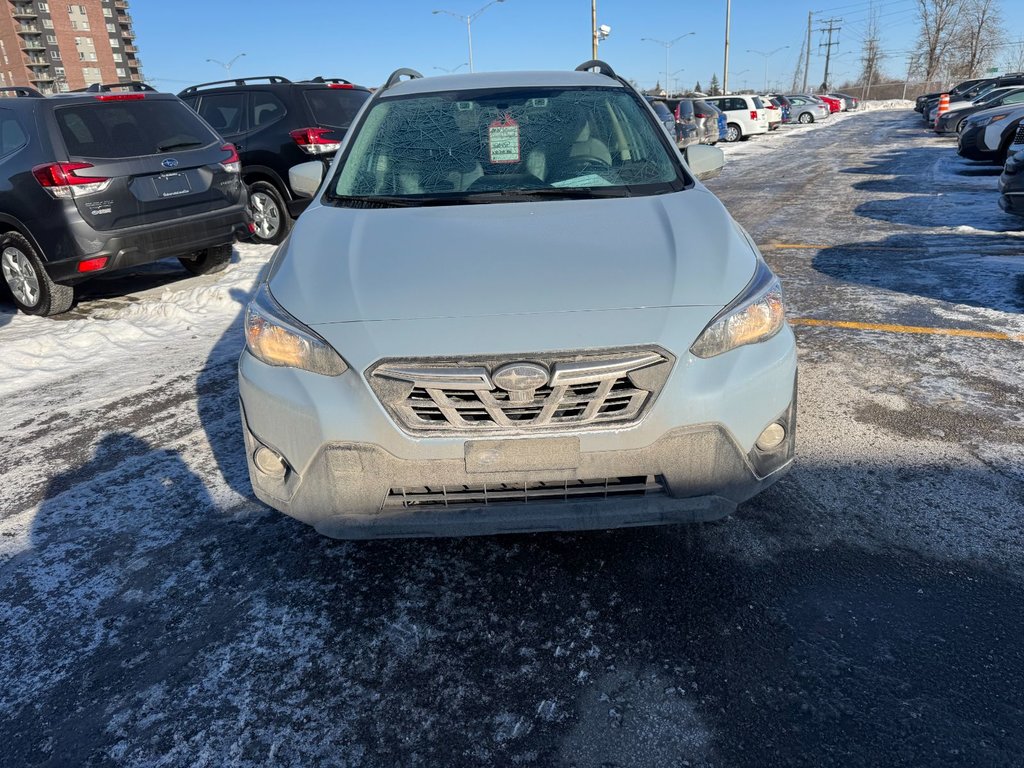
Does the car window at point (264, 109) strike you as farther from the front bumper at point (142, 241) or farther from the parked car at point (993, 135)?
the parked car at point (993, 135)

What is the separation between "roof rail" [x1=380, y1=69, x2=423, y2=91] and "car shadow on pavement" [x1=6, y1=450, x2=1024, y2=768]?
2.72m

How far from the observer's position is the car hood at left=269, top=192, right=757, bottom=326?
7.47 feet

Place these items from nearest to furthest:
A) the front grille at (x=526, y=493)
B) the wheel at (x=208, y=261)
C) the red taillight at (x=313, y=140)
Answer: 1. the front grille at (x=526, y=493)
2. the wheel at (x=208, y=261)
3. the red taillight at (x=313, y=140)

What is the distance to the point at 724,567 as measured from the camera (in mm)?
2535

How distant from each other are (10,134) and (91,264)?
54.3 inches

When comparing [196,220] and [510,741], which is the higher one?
[196,220]

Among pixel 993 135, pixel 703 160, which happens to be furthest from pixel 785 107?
pixel 703 160

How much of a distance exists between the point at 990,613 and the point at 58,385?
5.27 meters

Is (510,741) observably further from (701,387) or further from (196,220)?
(196,220)

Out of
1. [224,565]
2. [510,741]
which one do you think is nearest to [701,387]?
[510,741]

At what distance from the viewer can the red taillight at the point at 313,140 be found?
8750 mm

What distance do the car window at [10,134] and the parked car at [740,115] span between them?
88.8 feet

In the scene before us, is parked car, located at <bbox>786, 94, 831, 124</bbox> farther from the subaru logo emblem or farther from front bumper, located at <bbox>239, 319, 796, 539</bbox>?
the subaru logo emblem

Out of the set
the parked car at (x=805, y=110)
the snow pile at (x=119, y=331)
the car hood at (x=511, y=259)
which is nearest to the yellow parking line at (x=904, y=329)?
the car hood at (x=511, y=259)
